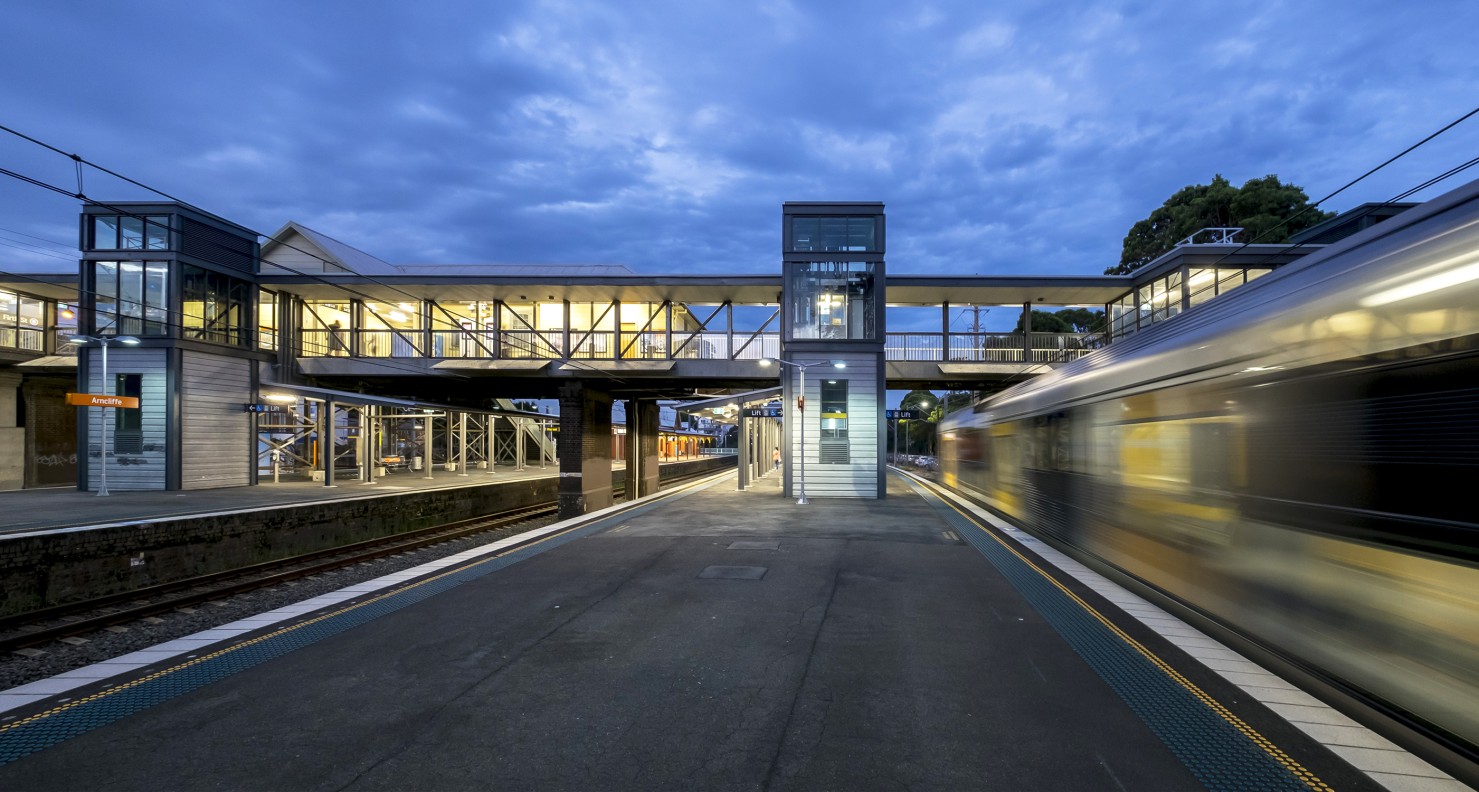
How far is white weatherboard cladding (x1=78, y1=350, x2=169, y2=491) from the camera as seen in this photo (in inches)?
824

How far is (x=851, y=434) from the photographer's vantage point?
20.7 m

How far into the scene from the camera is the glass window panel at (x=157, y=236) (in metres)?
21.5

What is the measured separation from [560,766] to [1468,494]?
507 cm

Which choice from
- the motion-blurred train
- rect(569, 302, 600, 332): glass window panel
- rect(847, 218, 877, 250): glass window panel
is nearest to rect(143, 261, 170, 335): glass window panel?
rect(569, 302, 600, 332): glass window panel

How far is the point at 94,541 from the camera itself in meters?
11.8

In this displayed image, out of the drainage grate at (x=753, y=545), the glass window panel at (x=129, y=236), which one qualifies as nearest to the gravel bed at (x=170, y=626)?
the drainage grate at (x=753, y=545)

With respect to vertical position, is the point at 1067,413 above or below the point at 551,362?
below

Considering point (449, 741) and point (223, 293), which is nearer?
point (449, 741)

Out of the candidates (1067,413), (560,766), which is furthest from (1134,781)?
(1067,413)

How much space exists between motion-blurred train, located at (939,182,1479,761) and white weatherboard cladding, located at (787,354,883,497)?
13.2 meters

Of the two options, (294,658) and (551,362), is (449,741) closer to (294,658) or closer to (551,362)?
(294,658)

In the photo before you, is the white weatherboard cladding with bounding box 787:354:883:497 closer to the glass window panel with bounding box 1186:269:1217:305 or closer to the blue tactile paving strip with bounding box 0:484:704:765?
the glass window panel with bounding box 1186:269:1217:305

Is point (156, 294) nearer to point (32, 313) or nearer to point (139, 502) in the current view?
point (139, 502)

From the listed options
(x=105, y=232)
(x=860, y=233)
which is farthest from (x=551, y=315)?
(x=105, y=232)
